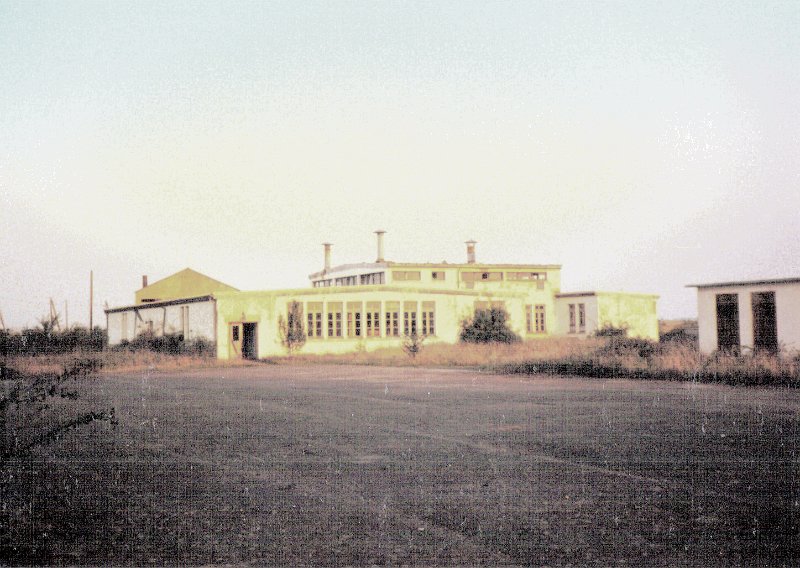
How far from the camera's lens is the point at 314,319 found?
1275 inches

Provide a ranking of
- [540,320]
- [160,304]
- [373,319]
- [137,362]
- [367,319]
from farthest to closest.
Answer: [540,320] < [160,304] < [373,319] < [367,319] < [137,362]

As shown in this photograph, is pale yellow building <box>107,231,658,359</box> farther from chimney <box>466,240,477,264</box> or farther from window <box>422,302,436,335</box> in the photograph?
chimney <box>466,240,477,264</box>

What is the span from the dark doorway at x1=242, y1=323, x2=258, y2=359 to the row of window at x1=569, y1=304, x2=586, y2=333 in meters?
19.0

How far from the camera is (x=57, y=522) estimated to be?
16.6 feet

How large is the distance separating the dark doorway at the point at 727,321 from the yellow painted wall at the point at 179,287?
34052mm

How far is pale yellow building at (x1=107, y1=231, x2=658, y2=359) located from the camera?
102 feet

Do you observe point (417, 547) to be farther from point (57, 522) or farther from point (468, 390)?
point (468, 390)

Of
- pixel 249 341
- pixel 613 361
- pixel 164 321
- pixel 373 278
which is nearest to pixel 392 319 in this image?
pixel 249 341

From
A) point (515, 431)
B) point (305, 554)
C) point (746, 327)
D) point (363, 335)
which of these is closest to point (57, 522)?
point (305, 554)

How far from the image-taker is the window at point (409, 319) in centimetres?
3428

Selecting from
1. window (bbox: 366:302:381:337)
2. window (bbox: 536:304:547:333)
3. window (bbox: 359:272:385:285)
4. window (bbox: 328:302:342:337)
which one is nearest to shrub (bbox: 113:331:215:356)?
window (bbox: 328:302:342:337)

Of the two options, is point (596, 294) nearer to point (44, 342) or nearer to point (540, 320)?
point (540, 320)

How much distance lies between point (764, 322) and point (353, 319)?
16.9 meters

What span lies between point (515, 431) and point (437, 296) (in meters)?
26.0
